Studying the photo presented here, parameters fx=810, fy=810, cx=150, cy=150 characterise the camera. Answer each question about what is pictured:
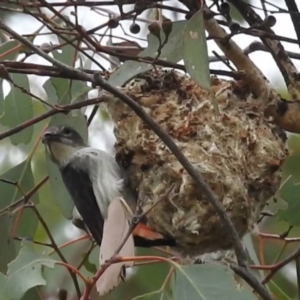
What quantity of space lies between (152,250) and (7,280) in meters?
0.82

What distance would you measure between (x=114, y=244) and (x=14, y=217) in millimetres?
727

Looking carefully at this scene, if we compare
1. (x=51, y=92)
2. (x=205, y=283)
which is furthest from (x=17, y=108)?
(x=205, y=283)

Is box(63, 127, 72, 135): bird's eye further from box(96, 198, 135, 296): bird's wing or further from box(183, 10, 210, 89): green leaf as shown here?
box(183, 10, 210, 89): green leaf

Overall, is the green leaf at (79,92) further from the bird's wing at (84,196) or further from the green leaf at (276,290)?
the green leaf at (276,290)

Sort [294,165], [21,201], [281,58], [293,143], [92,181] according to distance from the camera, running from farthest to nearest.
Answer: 1. [293,143]
2. [294,165]
3. [92,181]
4. [21,201]
5. [281,58]

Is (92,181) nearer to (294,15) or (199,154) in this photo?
(199,154)

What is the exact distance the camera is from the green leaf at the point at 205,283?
1656 millimetres

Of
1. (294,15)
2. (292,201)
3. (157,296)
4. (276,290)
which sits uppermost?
(294,15)

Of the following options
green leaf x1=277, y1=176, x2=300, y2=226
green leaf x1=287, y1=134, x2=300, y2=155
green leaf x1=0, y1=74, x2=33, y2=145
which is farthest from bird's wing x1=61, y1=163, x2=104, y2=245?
green leaf x1=287, y1=134, x2=300, y2=155

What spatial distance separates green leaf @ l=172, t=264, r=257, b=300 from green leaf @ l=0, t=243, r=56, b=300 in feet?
0.98

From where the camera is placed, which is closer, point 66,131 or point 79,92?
point 79,92

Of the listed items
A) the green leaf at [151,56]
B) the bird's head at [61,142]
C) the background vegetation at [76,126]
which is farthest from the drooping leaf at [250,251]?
the green leaf at [151,56]

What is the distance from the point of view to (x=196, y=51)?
5.78ft

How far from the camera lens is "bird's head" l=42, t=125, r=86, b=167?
2.43m
